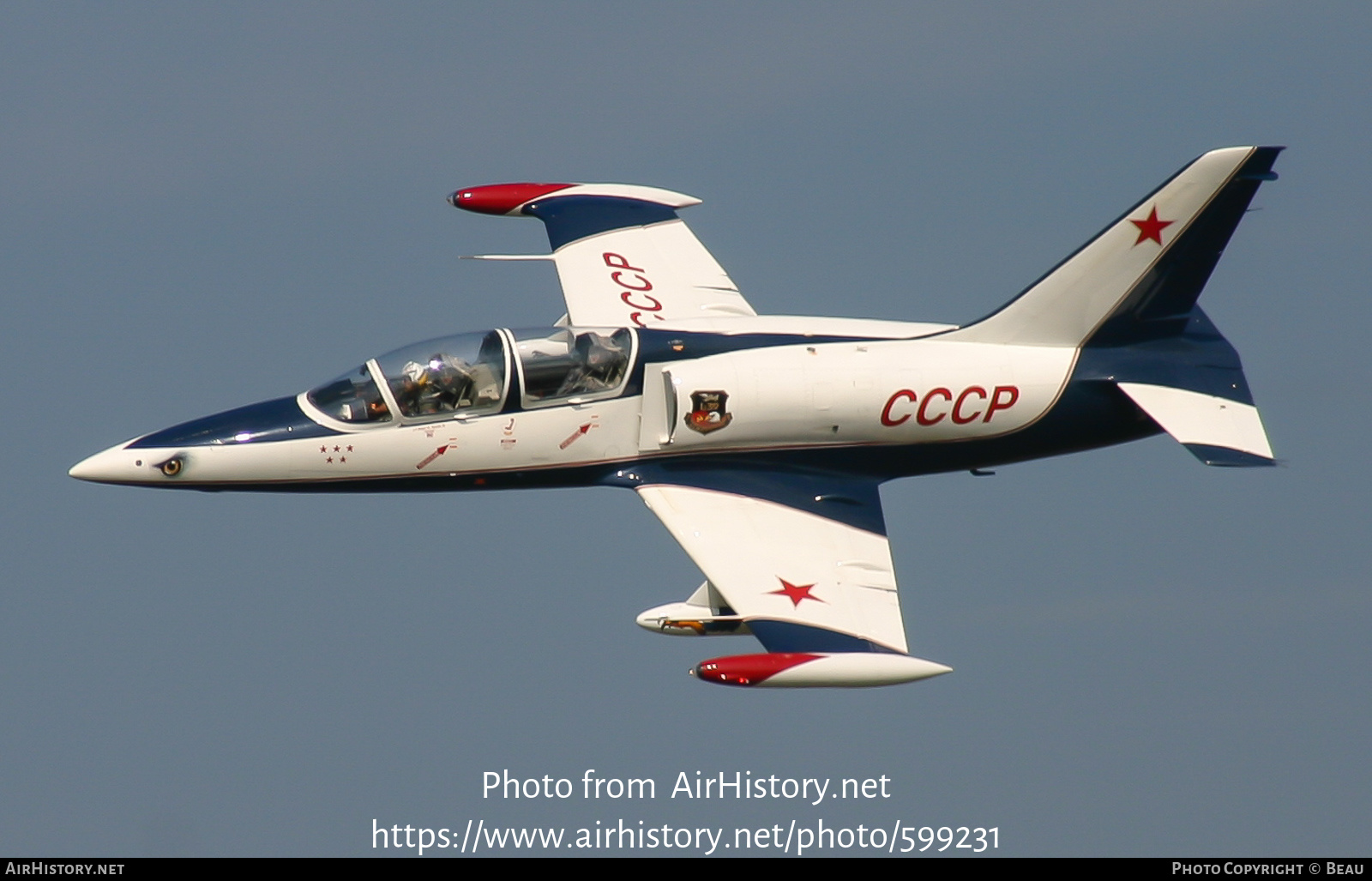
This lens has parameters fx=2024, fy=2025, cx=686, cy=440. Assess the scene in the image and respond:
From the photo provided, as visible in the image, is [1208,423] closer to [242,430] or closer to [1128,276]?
[1128,276]

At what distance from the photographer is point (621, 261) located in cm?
3131

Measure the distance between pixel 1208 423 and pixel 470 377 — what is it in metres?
10.0

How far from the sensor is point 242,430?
26719 millimetres

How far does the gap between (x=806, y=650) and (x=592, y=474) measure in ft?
14.4

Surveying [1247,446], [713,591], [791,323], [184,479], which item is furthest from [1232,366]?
[184,479]

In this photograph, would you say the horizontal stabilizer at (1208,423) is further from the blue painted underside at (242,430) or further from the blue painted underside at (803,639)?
the blue painted underside at (242,430)

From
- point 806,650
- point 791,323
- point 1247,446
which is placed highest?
point 791,323

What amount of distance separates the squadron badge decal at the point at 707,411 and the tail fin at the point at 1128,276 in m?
3.53

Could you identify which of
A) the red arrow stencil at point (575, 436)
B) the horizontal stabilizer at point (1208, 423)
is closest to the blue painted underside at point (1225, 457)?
the horizontal stabilizer at point (1208, 423)

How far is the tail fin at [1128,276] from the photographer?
28219mm

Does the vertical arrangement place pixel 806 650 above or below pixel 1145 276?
below

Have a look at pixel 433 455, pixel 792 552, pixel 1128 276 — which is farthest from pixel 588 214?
pixel 1128 276

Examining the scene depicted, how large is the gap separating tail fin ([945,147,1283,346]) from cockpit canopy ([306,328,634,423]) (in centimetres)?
525

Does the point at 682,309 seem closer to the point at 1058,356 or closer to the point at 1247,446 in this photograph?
the point at 1058,356
